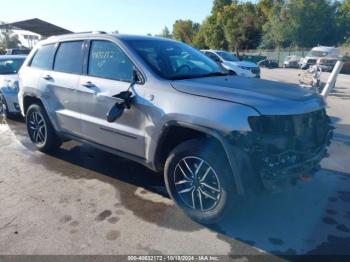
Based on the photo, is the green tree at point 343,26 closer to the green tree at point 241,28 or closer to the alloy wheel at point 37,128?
the green tree at point 241,28

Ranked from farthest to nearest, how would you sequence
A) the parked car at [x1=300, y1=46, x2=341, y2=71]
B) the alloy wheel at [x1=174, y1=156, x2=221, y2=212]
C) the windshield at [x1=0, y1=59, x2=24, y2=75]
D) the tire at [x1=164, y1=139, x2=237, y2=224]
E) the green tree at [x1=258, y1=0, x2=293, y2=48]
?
the green tree at [x1=258, y1=0, x2=293, y2=48] < the parked car at [x1=300, y1=46, x2=341, y2=71] < the windshield at [x1=0, y1=59, x2=24, y2=75] < the alloy wheel at [x1=174, y1=156, x2=221, y2=212] < the tire at [x1=164, y1=139, x2=237, y2=224]

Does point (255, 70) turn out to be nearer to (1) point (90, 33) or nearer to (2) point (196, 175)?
(1) point (90, 33)

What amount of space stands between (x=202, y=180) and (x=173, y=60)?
162cm

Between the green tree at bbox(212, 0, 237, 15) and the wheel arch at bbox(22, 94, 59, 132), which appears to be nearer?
the wheel arch at bbox(22, 94, 59, 132)

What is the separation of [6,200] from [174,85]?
2.43 metres

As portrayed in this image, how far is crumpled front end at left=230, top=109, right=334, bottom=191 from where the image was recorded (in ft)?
9.93

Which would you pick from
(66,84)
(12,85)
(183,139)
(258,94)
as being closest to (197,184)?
(183,139)

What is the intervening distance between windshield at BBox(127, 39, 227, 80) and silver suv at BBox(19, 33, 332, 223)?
16 millimetres

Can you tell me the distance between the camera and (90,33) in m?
4.68

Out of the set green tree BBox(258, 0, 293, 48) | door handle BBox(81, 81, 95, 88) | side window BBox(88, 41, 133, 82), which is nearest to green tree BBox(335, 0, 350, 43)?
green tree BBox(258, 0, 293, 48)

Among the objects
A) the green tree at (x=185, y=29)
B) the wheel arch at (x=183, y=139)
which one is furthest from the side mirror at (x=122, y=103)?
the green tree at (x=185, y=29)

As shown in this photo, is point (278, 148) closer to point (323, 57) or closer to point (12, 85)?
point (12, 85)

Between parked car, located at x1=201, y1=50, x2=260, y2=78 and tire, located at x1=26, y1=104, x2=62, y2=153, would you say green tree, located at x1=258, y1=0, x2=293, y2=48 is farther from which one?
tire, located at x1=26, y1=104, x2=62, y2=153

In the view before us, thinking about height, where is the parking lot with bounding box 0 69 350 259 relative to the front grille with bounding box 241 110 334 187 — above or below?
below
